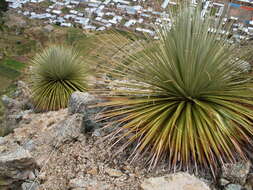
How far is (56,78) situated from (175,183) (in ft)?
19.0

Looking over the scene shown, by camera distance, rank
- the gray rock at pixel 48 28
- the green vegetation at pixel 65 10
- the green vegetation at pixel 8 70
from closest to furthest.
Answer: the green vegetation at pixel 8 70
the gray rock at pixel 48 28
the green vegetation at pixel 65 10

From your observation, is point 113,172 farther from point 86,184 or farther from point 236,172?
point 236,172

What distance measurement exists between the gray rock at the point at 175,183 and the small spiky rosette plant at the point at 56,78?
5.33 m

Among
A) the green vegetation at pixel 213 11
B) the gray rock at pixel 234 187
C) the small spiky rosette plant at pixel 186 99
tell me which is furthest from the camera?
the green vegetation at pixel 213 11

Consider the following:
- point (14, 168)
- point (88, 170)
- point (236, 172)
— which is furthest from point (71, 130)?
point (236, 172)

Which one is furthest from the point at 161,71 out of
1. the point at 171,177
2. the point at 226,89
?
the point at 171,177

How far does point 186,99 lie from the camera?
12.5ft

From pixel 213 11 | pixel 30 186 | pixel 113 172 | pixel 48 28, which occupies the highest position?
pixel 213 11

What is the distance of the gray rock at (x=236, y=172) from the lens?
3.22 m

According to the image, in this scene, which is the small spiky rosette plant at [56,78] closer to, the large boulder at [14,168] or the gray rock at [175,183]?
the large boulder at [14,168]

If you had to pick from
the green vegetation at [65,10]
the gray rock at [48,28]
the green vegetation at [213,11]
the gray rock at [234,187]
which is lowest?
the gray rock at [48,28]

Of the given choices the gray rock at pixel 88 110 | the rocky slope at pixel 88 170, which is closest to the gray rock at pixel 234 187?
the rocky slope at pixel 88 170

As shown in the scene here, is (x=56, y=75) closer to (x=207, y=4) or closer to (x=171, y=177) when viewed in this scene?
(x=207, y=4)

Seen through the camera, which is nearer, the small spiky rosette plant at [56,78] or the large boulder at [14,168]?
the large boulder at [14,168]
